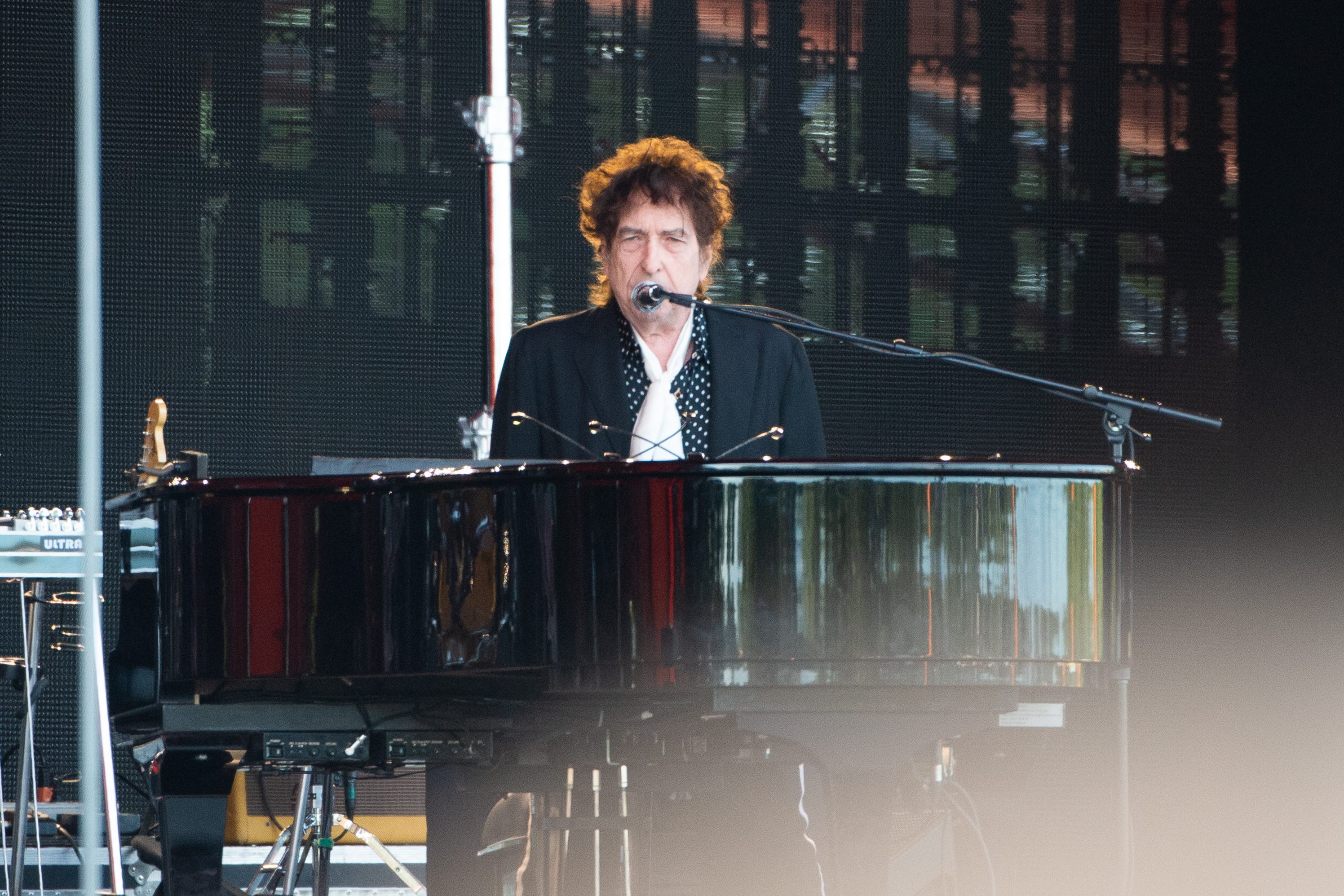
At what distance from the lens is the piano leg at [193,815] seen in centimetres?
239

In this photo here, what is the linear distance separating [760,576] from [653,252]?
0.85 meters

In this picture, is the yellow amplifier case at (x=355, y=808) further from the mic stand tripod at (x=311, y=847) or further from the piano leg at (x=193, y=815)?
the piano leg at (x=193, y=815)

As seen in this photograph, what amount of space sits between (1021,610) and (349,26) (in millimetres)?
3647

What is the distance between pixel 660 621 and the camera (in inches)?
78.2

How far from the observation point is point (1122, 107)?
5.24m

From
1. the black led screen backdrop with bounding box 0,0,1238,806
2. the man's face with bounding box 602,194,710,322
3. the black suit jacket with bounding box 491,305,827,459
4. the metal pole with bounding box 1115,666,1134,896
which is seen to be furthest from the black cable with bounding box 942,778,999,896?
the man's face with bounding box 602,194,710,322

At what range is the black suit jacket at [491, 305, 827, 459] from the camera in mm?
2680

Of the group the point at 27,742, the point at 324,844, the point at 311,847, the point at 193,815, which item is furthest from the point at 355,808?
the point at 193,815

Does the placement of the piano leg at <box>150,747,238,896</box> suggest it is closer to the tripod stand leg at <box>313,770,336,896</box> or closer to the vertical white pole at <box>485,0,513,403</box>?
the tripod stand leg at <box>313,770,336,896</box>

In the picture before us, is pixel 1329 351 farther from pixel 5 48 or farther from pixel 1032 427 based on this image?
pixel 5 48

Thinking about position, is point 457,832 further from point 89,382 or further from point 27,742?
point 89,382

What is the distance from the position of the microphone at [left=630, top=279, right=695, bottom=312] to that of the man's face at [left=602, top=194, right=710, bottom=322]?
300 mm

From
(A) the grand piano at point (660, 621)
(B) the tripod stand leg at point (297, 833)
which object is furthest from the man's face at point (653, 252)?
(B) the tripod stand leg at point (297, 833)

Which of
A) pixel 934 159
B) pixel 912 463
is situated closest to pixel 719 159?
pixel 934 159
